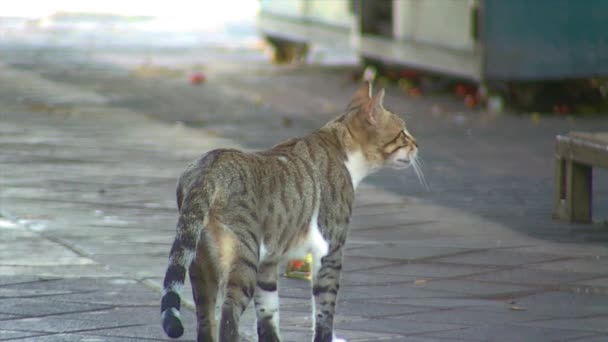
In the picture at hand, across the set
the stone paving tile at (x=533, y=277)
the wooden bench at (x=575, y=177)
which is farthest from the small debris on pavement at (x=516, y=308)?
the wooden bench at (x=575, y=177)

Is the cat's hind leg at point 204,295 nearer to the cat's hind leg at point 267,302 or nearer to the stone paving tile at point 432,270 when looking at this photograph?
the cat's hind leg at point 267,302

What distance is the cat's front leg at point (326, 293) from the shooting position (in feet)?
19.2

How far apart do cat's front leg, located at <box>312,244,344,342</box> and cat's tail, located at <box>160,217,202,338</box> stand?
84cm

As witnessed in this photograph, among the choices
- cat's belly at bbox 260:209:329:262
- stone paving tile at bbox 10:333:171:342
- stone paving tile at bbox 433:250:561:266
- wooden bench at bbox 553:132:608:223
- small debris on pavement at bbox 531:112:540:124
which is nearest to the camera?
cat's belly at bbox 260:209:329:262

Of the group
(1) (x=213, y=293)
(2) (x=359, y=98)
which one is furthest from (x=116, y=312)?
(2) (x=359, y=98)

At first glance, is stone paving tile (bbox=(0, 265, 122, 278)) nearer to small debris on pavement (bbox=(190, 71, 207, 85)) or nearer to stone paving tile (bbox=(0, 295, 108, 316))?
stone paving tile (bbox=(0, 295, 108, 316))

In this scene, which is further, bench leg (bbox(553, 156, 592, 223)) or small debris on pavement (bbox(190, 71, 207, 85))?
small debris on pavement (bbox(190, 71, 207, 85))

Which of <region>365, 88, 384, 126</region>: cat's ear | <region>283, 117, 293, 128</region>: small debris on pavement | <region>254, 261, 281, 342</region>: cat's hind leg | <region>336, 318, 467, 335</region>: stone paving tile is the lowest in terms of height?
<region>283, 117, 293, 128</region>: small debris on pavement

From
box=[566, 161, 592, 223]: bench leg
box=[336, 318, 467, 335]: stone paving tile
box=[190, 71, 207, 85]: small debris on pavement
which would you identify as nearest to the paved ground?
box=[336, 318, 467, 335]: stone paving tile

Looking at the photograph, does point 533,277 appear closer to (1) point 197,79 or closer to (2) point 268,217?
(2) point 268,217

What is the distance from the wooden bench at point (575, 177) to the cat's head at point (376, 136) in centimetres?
254

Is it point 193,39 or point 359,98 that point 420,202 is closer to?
point 359,98

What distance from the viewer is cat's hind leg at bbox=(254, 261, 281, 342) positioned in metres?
5.86

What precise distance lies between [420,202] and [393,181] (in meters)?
0.89
